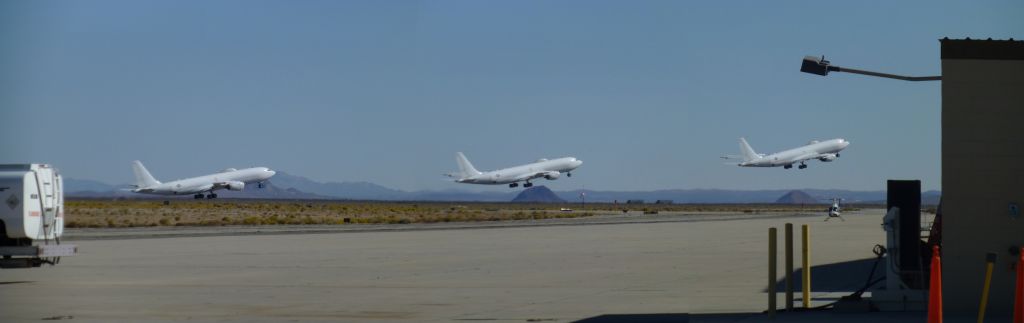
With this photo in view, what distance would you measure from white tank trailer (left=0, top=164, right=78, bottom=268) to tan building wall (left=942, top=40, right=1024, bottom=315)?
1534 cm

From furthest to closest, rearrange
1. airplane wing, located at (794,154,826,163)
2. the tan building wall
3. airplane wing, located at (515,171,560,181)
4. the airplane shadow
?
1. airplane wing, located at (515,171,560,181)
2. airplane wing, located at (794,154,826,163)
3. the airplane shadow
4. the tan building wall

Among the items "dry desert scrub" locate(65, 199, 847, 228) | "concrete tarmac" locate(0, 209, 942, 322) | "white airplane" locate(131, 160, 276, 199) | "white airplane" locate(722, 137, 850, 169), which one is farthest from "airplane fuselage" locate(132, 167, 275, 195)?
"concrete tarmac" locate(0, 209, 942, 322)

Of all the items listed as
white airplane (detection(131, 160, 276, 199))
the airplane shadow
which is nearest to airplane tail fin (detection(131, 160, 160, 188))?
white airplane (detection(131, 160, 276, 199))

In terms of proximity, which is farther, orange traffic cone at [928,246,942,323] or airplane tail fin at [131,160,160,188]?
airplane tail fin at [131,160,160,188]

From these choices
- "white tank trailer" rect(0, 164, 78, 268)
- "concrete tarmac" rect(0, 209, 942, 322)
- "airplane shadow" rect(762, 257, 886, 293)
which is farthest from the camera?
"white tank trailer" rect(0, 164, 78, 268)

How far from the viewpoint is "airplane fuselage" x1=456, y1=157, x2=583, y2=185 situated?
16250 centimetres

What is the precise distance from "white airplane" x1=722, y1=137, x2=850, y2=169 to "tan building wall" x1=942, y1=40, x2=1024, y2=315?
14568 centimetres

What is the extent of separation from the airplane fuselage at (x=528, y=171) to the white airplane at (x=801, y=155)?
2106 centimetres

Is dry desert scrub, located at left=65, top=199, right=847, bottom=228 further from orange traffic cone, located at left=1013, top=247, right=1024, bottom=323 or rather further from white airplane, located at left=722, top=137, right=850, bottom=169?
orange traffic cone, located at left=1013, top=247, right=1024, bottom=323

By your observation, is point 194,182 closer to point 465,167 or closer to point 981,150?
point 465,167

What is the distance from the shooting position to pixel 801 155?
159750 mm

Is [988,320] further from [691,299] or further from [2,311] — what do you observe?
[2,311]

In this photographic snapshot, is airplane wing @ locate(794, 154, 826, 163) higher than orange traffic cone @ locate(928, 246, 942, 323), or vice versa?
airplane wing @ locate(794, 154, 826, 163)

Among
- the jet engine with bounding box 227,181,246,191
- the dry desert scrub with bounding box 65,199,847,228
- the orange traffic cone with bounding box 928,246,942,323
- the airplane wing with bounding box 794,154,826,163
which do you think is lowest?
the orange traffic cone with bounding box 928,246,942,323
